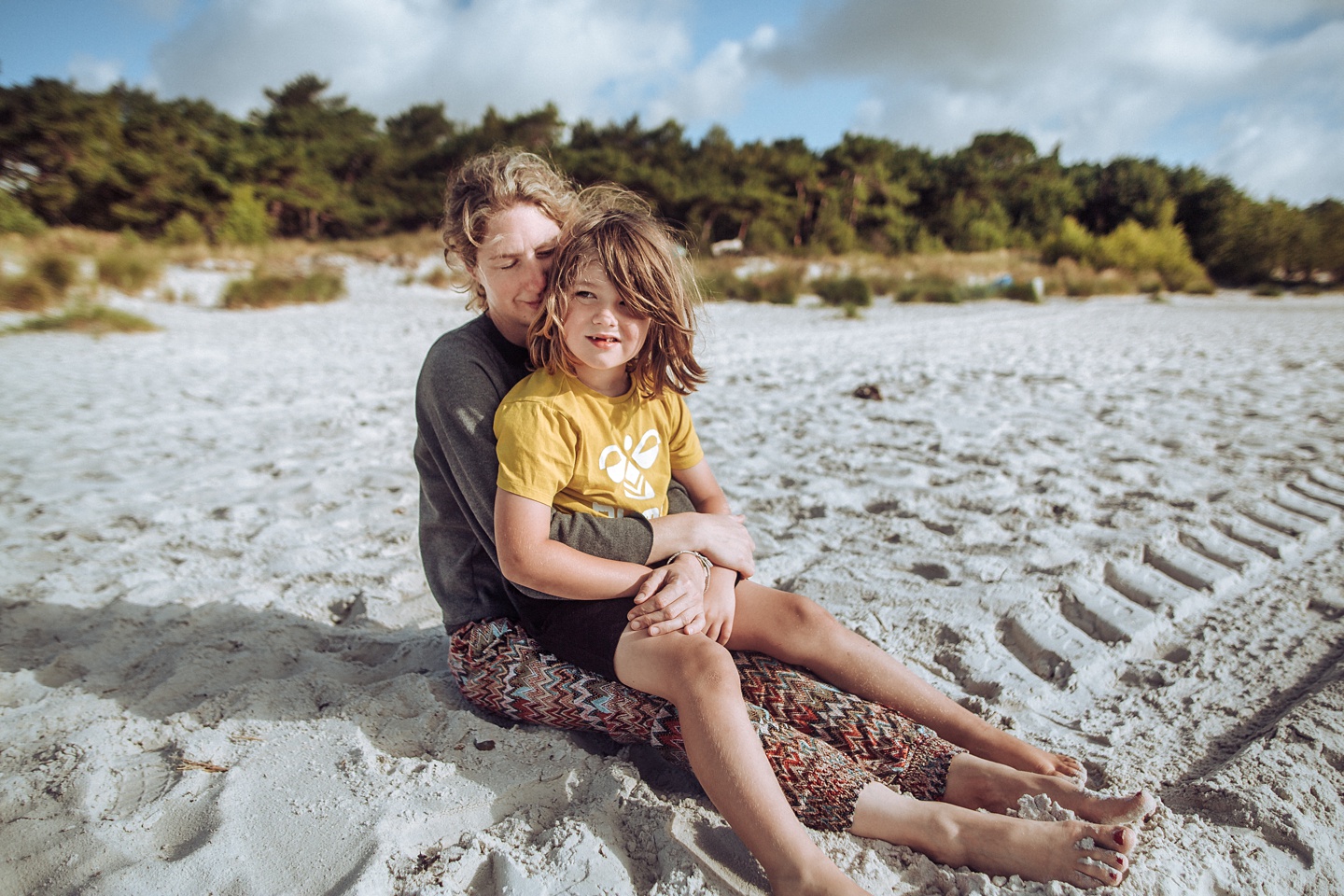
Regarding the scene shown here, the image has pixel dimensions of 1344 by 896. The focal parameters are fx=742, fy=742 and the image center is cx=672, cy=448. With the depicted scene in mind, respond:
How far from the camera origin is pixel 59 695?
6.09 feet

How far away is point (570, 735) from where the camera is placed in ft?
5.71

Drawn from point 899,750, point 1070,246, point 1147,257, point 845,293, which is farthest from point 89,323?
point 1147,257

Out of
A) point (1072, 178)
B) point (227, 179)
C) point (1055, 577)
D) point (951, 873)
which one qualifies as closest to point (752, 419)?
point (1055, 577)

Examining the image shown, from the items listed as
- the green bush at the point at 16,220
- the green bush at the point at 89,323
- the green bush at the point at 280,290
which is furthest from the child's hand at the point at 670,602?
the green bush at the point at 16,220

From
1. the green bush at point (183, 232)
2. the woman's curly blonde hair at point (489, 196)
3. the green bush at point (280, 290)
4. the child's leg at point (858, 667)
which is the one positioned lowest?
the child's leg at point (858, 667)

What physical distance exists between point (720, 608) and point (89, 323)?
9.32m

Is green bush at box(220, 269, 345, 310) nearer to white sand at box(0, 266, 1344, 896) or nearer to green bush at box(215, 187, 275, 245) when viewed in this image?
white sand at box(0, 266, 1344, 896)

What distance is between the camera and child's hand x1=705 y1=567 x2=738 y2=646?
1604 mm

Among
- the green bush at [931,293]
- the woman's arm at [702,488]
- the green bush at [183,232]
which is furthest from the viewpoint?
the green bush at [183,232]

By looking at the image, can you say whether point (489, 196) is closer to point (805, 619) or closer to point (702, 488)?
point (702, 488)

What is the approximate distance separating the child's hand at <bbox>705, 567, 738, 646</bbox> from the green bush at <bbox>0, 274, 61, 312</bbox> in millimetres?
10218

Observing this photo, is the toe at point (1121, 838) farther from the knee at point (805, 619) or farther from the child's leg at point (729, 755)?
the knee at point (805, 619)

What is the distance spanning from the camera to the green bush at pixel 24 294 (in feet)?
27.9

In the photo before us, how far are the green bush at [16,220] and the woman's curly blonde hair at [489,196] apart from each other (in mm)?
18655
